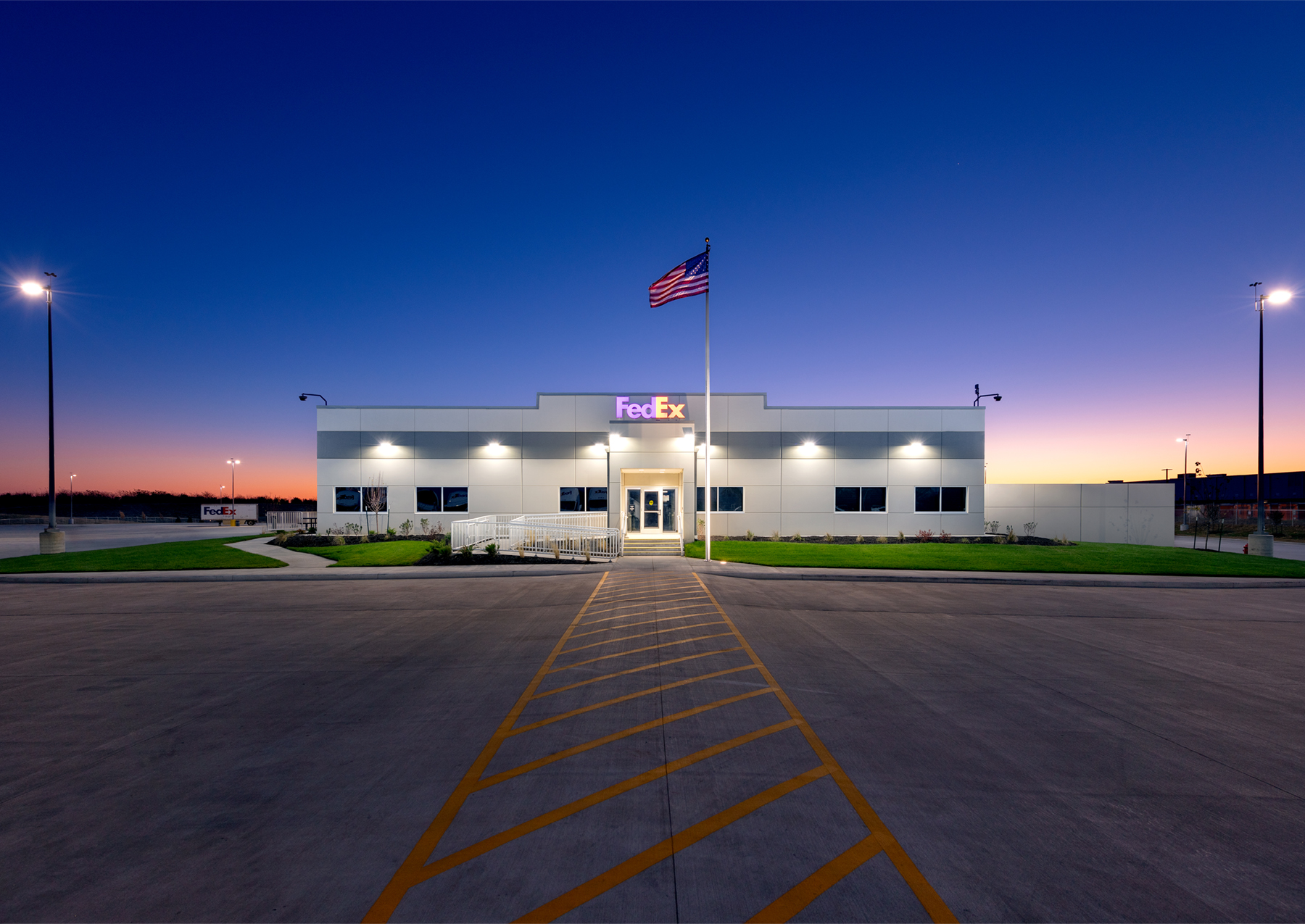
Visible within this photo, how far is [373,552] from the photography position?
21.5 metres

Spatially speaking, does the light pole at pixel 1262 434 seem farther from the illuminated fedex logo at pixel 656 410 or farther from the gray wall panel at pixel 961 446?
the illuminated fedex logo at pixel 656 410

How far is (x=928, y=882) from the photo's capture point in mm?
3332

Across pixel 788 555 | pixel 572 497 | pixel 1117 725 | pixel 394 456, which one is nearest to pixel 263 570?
pixel 394 456

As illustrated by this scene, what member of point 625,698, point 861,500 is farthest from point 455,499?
point 625,698

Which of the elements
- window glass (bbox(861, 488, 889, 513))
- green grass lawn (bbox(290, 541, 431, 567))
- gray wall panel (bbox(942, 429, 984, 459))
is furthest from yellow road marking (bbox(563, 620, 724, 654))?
gray wall panel (bbox(942, 429, 984, 459))

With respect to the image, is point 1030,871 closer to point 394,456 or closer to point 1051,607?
point 1051,607

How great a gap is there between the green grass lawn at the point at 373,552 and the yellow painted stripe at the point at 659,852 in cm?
1720

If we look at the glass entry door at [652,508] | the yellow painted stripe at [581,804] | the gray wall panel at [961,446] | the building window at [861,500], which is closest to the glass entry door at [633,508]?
the glass entry door at [652,508]

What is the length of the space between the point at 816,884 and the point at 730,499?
24.9 metres

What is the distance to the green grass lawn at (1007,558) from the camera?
17.7 m

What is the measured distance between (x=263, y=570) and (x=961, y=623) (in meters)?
19.6

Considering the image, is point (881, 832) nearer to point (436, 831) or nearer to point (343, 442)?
point (436, 831)

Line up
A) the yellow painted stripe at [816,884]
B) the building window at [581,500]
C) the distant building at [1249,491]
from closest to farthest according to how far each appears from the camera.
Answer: the yellow painted stripe at [816,884]
the building window at [581,500]
the distant building at [1249,491]

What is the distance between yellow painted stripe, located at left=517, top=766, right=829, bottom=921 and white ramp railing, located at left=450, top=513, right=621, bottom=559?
15.3 metres
